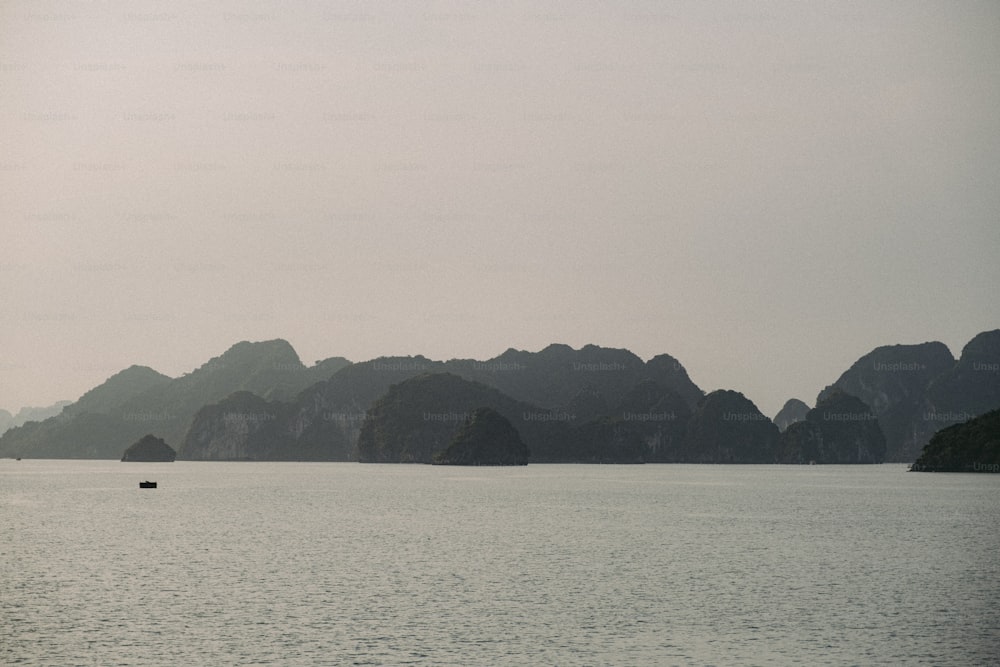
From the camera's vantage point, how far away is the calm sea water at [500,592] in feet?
157

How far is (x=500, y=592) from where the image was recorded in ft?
214

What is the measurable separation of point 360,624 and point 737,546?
50.6m

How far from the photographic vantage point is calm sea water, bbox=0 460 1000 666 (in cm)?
4784

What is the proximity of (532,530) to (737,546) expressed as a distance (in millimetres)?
25861

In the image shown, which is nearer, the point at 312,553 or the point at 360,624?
→ the point at 360,624

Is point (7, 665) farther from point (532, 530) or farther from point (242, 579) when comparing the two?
point (532, 530)

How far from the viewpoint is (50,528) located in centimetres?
11881

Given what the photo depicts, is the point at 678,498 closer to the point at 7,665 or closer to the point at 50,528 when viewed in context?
the point at 50,528

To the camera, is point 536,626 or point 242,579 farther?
point 242,579

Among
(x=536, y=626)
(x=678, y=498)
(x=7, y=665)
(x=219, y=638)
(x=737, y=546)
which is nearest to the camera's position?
(x=7, y=665)

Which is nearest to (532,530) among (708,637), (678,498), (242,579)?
(242,579)

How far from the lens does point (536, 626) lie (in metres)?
53.5

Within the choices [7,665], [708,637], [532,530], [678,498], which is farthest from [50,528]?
[678,498]

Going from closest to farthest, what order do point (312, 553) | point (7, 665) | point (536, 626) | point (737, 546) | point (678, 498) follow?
point (7, 665) → point (536, 626) → point (312, 553) → point (737, 546) → point (678, 498)
